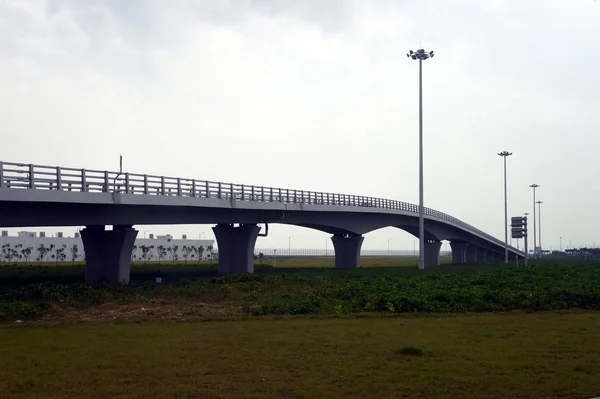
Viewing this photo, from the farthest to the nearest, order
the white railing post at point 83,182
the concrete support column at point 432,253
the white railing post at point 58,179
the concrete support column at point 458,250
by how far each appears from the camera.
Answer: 1. the concrete support column at point 458,250
2. the concrete support column at point 432,253
3. the white railing post at point 83,182
4. the white railing post at point 58,179

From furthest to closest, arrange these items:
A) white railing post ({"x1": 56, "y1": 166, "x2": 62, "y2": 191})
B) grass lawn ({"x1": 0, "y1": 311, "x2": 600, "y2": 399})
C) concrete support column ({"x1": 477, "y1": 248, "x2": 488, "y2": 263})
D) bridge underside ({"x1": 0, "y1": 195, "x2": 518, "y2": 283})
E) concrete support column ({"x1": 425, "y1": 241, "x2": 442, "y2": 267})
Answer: concrete support column ({"x1": 477, "y1": 248, "x2": 488, "y2": 263})
concrete support column ({"x1": 425, "y1": 241, "x2": 442, "y2": 267})
bridge underside ({"x1": 0, "y1": 195, "x2": 518, "y2": 283})
white railing post ({"x1": 56, "y1": 166, "x2": 62, "y2": 191})
grass lawn ({"x1": 0, "y1": 311, "x2": 600, "y2": 399})

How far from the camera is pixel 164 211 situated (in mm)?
40250

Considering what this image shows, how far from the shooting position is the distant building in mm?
102938

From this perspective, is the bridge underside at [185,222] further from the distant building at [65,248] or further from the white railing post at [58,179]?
the distant building at [65,248]

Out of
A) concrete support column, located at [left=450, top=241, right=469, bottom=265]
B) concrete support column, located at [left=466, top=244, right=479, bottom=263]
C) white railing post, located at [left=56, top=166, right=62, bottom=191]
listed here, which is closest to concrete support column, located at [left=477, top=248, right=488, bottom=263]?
concrete support column, located at [left=466, top=244, right=479, bottom=263]

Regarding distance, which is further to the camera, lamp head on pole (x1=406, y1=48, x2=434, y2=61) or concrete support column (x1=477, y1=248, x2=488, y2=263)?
concrete support column (x1=477, y1=248, x2=488, y2=263)

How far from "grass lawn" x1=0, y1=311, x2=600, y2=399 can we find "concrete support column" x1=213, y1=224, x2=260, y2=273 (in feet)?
89.3

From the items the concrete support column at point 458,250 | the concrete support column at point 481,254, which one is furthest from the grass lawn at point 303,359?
the concrete support column at point 481,254

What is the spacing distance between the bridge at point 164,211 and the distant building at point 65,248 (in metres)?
42.8

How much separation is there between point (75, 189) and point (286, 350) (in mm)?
19014

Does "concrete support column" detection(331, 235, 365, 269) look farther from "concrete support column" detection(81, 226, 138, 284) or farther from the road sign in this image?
"concrete support column" detection(81, 226, 138, 284)

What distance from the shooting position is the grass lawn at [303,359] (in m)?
12.2

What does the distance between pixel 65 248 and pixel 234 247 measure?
243 feet

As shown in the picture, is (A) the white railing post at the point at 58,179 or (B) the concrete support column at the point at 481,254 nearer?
(A) the white railing post at the point at 58,179
